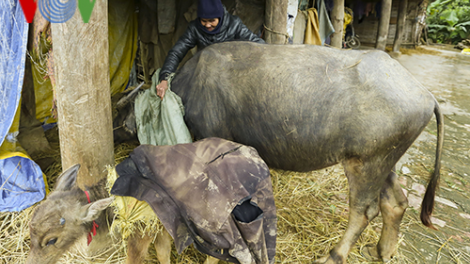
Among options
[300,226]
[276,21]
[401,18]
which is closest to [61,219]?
[300,226]

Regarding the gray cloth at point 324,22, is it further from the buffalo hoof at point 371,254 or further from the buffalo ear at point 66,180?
the buffalo ear at point 66,180

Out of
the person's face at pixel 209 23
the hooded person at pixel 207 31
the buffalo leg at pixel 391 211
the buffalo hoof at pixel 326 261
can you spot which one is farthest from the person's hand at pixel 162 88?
the buffalo leg at pixel 391 211

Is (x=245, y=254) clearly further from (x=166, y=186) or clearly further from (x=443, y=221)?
(x=443, y=221)

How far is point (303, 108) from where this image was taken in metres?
2.57

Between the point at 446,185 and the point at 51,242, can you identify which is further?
the point at 446,185

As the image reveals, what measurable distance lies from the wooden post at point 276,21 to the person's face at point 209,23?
32.8 inches

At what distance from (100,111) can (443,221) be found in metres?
3.55

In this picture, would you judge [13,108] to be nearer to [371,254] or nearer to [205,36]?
[205,36]

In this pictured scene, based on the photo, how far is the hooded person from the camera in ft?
11.1

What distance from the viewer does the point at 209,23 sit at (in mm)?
3529

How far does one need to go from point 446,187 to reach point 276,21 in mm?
2945

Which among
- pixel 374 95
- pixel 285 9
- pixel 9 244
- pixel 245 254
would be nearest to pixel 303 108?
pixel 374 95

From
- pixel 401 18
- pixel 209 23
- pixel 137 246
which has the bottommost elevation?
pixel 137 246

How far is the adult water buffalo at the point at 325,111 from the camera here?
7.85 ft
